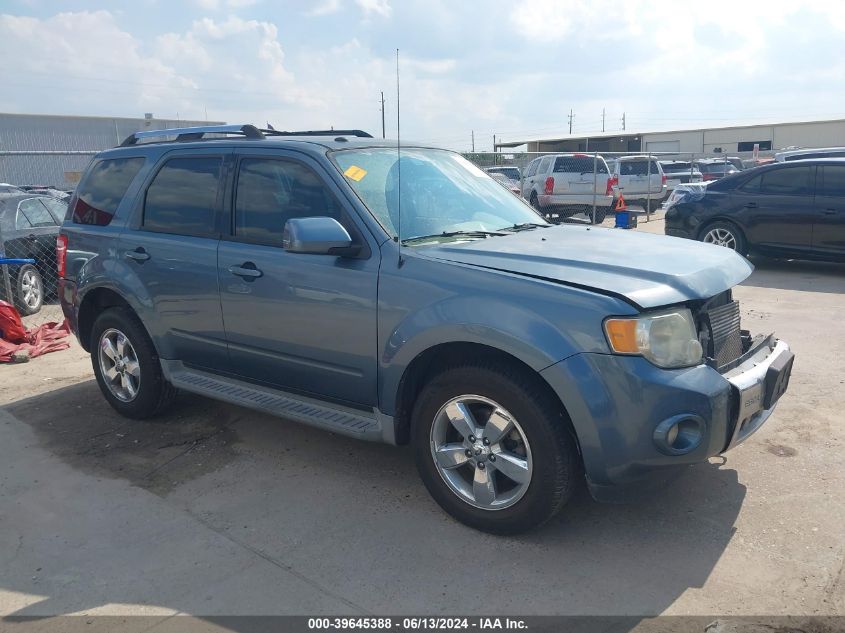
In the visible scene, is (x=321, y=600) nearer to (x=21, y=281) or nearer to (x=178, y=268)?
(x=178, y=268)

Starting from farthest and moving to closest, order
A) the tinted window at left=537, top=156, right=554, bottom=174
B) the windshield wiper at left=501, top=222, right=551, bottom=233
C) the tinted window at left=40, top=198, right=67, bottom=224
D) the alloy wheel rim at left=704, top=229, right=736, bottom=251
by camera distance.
→ the tinted window at left=537, top=156, right=554, bottom=174, the alloy wheel rim at left=704, top=229, right=736, bottom=251, the tinted window at left=40, top=198, right=67, bottom=224, the windshield wiper at left=501, top=222, right=551, bottom=233

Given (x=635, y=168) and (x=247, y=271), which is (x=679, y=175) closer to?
(x=635, y=168)

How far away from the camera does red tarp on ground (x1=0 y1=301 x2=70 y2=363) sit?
23.9ft

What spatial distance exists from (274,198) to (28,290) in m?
6.85

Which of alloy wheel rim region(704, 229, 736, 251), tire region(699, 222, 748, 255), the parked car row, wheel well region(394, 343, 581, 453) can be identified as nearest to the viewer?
wheel well region(394, 343, 581, 453)

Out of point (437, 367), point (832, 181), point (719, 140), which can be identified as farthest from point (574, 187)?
point (719, 140)

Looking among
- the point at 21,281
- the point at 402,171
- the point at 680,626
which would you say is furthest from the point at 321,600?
the point at 21,281

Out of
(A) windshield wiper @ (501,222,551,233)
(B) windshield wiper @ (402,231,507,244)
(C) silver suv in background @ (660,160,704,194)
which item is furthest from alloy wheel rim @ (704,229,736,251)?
(C) silver suv in background @ (660,160,704,194)

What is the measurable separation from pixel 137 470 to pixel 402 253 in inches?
87.3

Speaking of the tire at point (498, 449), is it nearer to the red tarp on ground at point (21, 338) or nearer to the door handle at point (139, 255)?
the door handle at point (139, 255)

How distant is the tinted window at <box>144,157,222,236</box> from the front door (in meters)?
0.25

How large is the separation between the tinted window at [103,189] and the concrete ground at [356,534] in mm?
1551

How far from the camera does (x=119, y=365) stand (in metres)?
5.32

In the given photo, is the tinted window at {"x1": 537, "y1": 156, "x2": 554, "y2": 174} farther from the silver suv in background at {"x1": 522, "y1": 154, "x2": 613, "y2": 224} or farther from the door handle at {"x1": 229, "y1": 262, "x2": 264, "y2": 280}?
the door handle at {"x1": 229, "y1": 262, "x2": 264, "y2": 280}
